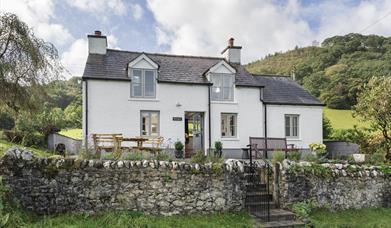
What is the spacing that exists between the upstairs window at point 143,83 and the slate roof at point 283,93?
772 centimetres

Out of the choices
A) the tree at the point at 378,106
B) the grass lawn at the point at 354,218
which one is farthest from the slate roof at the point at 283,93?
the grass lawn at the point at 354,218

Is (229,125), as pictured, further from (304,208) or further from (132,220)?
(132,220)

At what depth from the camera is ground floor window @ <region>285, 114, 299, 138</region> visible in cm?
2109

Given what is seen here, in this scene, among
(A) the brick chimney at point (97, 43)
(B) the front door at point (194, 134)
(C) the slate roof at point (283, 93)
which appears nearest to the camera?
(A) the brick chimney at point (97, 43)

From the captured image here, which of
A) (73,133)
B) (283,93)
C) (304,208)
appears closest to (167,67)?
(283,93)

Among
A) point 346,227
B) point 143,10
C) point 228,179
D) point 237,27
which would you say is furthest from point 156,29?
point 346,227

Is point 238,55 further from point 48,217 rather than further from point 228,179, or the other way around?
point 48,217

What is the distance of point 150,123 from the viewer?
18797mm

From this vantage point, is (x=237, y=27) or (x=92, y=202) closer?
(x=92, y=202)

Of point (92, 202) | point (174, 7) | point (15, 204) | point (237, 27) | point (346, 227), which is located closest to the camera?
point (15, 204)

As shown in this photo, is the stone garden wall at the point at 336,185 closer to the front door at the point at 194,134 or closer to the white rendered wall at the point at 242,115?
the white rendered wall at the point at 242,115

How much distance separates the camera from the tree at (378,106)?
1767cm

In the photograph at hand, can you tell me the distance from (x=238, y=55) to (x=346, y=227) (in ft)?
51.4

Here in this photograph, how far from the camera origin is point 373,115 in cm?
1828
